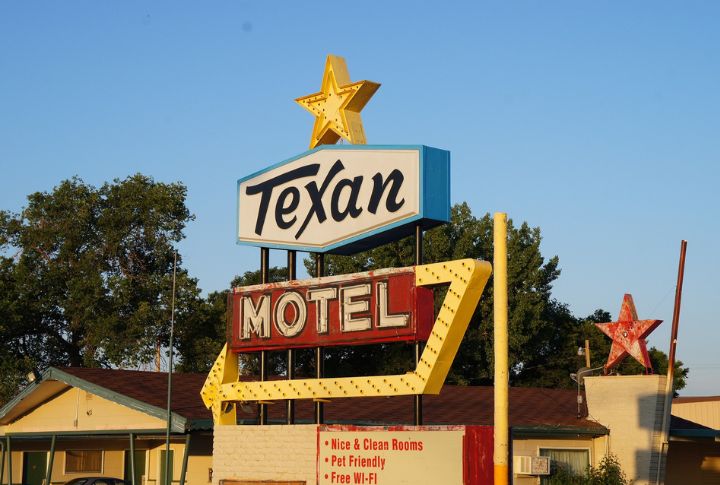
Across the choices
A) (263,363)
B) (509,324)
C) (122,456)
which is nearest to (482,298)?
(509,324)

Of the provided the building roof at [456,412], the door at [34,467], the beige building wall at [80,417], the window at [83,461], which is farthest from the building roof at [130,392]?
the door at [34,467]

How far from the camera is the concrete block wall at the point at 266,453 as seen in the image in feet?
66.8

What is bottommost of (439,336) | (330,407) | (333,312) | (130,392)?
(330,407)

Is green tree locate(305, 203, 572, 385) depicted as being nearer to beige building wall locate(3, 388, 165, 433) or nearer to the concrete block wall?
beige building wall locate(3, 388, 165, 433)

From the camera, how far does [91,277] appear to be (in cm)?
6544

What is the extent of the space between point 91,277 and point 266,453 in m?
47.0

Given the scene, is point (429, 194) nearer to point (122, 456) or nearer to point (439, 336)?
point (439, 336)

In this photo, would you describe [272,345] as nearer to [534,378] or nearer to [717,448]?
[717,448]

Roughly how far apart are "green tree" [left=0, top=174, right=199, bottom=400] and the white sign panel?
4388cm

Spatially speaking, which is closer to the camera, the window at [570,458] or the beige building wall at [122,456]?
the window at [570,458]

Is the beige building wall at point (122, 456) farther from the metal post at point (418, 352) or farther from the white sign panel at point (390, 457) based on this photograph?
the metal post at point (418, 352)

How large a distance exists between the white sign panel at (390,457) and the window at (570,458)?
11641 millimetres

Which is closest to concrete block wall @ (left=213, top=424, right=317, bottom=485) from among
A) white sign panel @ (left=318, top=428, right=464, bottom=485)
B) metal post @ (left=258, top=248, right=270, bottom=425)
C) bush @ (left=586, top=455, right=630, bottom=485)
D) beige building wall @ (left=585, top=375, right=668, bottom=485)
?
white sign panel @ (left=318, top=428, right=464, bottom=485)

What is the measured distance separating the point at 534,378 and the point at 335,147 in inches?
1901
